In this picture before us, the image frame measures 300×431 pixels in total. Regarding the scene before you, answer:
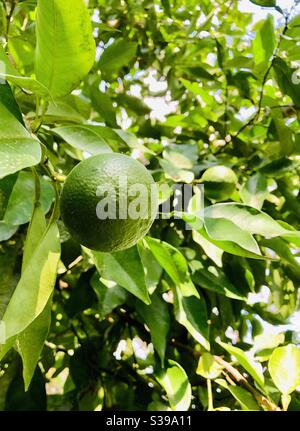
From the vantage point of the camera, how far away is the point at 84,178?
0.69 metres

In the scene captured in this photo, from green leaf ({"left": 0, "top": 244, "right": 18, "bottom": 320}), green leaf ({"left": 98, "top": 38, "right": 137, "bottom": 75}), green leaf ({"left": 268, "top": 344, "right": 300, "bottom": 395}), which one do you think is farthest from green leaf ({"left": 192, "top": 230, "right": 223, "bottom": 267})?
green leaf ({"left": 98, "top": 38, "right": 137, "bottom": 75})

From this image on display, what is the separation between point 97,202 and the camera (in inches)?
27.1

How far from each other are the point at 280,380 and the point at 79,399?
59 cm

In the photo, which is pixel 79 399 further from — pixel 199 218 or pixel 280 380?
pixel 199 218

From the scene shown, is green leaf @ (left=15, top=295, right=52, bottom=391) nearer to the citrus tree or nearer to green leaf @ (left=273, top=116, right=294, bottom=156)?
the citrus tree

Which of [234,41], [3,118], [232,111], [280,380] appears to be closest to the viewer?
[3,118]

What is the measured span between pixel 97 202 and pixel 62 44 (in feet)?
0.71

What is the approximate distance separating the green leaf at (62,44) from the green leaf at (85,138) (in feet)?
0.37

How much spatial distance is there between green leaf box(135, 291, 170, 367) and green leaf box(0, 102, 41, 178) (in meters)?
0.56

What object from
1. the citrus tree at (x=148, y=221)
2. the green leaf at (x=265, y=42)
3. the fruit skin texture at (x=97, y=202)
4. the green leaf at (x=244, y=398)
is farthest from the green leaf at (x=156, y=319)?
the green leaf at (x=265, y=42)

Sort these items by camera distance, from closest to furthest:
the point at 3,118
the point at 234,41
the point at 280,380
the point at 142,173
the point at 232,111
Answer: the point at 3,118 < the point at 142,173 < the point at 280,380 < the point at 232,111 < the point at 234,41

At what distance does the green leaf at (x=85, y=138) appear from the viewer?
2.62 ft

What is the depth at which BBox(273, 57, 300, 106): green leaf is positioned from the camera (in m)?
1.18
